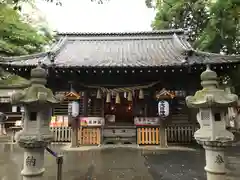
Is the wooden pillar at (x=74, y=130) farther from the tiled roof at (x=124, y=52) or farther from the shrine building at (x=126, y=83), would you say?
the tiled roof at (x=124, y=52)

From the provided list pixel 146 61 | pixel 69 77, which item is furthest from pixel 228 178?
pixel 69 77

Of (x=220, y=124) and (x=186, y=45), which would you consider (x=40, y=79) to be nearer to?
(x=220, y=124)

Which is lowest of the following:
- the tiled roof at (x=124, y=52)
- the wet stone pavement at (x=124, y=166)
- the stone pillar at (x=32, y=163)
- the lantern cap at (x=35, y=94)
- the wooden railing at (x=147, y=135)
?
the wet stone pavement at (x=124, y=166)

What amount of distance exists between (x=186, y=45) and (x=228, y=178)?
982cm

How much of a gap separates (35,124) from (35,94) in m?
0.59

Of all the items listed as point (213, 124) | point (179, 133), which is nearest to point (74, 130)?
point (179, 133)

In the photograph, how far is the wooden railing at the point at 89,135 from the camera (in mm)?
10734

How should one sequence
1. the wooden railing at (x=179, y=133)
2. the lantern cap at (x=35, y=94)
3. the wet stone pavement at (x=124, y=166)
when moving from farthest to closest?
the wooden railing at (x=179, y=133) → the wet stone pavement at (x=124, y=166) → the lantern cap at (x=35, y=94)

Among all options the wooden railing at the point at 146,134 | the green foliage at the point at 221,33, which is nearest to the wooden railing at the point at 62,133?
the wooden railing at the point at 146,134

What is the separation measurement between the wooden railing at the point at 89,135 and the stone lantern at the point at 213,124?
7.45 meters

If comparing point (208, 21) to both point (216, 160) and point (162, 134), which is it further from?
point (216, 160)

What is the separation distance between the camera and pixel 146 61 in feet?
36.0

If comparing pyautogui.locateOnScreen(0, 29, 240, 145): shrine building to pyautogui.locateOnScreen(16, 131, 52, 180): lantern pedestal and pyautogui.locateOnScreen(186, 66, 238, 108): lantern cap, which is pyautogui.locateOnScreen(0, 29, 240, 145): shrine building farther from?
pyautogui.locateOnScreen(16, 131, 52, 180): lantern pedestal

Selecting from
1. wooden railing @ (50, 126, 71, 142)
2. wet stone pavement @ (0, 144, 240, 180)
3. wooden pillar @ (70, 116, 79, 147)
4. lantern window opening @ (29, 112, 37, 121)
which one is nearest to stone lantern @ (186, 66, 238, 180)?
wet stone pavement @ (0, 144, 240, 180)
